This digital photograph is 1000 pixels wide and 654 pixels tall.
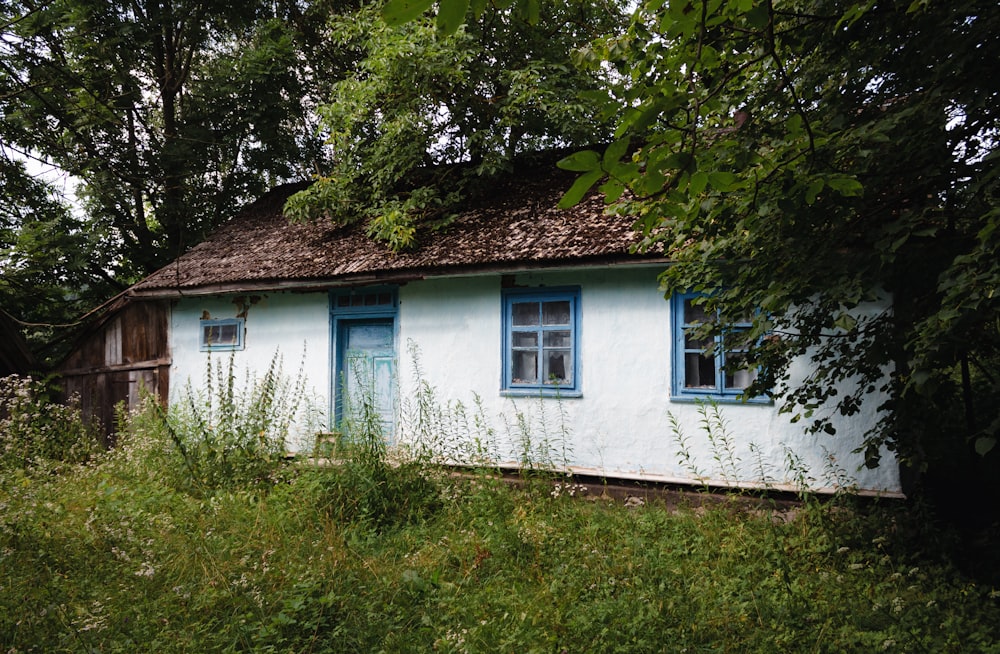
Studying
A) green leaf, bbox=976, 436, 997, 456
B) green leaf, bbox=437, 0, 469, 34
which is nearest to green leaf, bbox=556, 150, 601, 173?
green leaf, bbox=437, 0, 469, 34

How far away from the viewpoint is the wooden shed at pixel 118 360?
1055 centimetres

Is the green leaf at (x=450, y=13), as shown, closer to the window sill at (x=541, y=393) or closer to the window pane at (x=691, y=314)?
the window pane at (x=691, y=314)

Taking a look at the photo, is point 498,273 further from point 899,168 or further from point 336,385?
point 899,168

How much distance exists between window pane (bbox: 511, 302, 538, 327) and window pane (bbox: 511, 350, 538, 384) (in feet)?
1.29

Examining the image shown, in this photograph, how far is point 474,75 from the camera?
31.2 feet

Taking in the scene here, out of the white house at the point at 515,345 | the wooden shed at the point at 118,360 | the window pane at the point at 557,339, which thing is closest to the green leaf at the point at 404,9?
the white house at the point at 515,345

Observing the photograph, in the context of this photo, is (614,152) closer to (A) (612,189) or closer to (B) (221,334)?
(A) (612,189)

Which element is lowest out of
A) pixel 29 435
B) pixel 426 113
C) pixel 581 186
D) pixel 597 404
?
pixel 29 435

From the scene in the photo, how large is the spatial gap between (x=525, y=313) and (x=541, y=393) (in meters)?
1.14

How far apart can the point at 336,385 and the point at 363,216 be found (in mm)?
2847

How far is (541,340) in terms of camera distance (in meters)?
7.92

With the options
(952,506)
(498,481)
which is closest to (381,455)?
(498,481)

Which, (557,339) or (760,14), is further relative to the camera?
(557,339)

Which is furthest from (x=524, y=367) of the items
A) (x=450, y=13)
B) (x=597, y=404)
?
(x=450, y=13)
